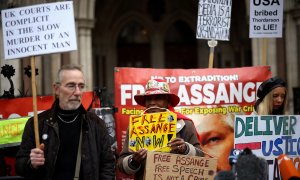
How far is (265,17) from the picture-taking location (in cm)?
603

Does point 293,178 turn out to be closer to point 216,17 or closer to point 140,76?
point 140,76

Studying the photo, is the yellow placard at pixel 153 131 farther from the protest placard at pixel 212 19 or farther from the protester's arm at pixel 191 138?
the protest placard at pixel 212 19

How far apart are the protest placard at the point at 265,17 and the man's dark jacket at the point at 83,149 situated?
291 centimetres

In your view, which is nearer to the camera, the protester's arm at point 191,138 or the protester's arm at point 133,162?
the protester's arm at point 133,162

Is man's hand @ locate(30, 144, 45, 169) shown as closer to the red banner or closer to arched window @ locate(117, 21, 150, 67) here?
the red banner

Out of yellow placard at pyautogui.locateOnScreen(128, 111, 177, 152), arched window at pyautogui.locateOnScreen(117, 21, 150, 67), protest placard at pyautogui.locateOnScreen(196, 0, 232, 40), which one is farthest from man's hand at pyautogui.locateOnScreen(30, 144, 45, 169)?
arched window at pyautogui.locateOnScreen(117, 21, 150, 67)

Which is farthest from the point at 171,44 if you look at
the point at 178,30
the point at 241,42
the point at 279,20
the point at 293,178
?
the point at 293,178

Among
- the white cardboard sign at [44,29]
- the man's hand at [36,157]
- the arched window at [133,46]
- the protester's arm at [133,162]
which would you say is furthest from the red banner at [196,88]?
the arched window at [133,46]

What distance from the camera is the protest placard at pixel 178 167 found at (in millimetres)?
3592

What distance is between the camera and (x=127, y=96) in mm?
5301

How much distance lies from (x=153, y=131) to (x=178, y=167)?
12.9 inches

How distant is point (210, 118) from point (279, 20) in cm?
149

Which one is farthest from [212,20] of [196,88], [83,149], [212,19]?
[83,149]

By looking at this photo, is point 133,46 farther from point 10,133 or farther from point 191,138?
point 191,138
